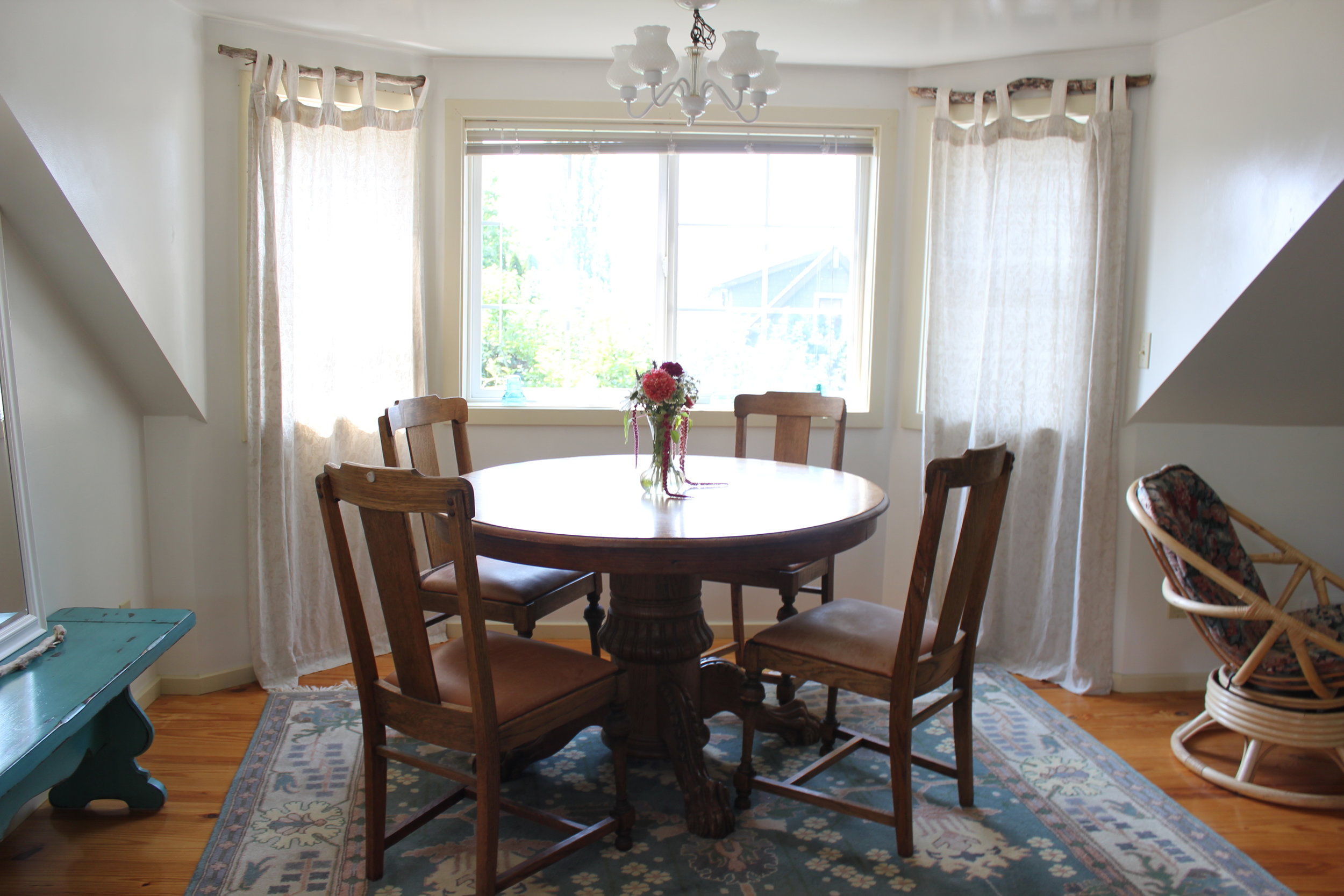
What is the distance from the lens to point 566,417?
3.60 meters

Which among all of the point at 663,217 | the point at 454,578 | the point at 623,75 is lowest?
the point at 454,578

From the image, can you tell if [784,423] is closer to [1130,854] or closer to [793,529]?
[793,529]

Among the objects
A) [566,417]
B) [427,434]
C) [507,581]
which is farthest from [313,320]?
[507,581]

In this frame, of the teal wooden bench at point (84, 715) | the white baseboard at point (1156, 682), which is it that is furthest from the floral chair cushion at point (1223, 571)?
the teal wooden bench at point (84, 715)

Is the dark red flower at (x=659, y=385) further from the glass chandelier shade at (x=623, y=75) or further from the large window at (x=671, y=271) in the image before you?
the large window at (x=671, y=271)

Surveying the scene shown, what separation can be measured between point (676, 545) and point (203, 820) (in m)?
1.47

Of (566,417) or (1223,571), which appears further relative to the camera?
(566,417)

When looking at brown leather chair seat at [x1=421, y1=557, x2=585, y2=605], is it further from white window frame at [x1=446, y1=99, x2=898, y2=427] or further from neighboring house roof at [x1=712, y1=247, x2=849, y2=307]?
neighboring house roof at [x1=712, y1=247, x2=849, y2=307]

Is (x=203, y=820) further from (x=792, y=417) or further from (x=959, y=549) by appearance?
(x=792, y=417)

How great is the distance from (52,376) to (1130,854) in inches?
121

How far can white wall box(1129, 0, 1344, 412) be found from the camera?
8.09 ft

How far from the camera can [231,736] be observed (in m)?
2.80

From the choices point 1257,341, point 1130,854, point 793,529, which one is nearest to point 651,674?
point 793,529

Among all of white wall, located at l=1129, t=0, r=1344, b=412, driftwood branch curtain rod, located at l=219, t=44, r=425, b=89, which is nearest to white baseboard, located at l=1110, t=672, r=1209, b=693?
white wall, located at l=1129, t=0, r=1344, b=412
